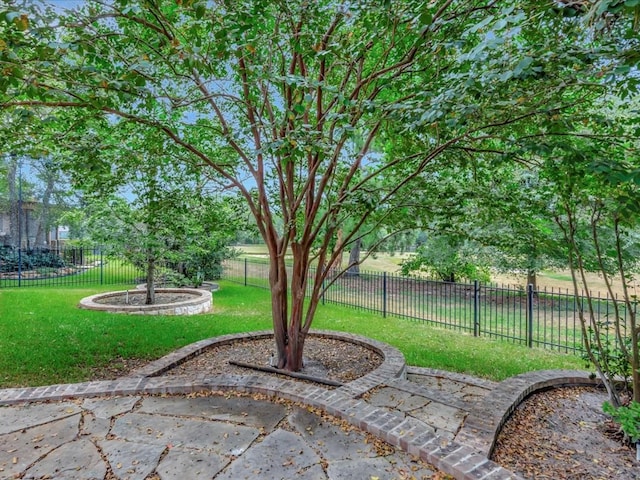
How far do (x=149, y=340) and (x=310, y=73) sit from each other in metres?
4.46

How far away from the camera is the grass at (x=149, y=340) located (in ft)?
14.9

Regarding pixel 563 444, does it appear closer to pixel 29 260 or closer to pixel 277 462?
pixel 277 462

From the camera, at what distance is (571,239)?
293 cm

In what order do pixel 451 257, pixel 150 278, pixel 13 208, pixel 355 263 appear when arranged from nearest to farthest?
pixel 355 263
pixel 150 278
pixel 451 257
pixel 13 208

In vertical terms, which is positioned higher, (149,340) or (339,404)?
(339,404)

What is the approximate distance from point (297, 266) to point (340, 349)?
62.1 inches

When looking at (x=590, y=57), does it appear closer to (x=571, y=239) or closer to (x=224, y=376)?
(x=571, y=239)

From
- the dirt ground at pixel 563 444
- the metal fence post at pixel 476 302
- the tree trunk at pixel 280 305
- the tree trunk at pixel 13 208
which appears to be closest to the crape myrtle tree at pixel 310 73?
the tree trunk at pixel 280 305

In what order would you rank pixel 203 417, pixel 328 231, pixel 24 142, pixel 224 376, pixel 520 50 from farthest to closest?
pixel 328 231
pixel 224 376
pixel 24 142
pixel 203 417
pixel 520 50

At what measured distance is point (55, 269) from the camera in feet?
50.3

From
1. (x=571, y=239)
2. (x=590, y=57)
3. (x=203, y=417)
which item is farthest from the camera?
(x=571, y=239)

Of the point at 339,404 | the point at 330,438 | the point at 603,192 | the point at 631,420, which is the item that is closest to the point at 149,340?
the point at 339,404

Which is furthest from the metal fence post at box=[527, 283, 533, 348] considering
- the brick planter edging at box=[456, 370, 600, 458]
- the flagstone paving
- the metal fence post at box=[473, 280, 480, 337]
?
the flagstone paving

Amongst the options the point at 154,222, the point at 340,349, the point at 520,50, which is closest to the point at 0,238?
the point at 154,222
